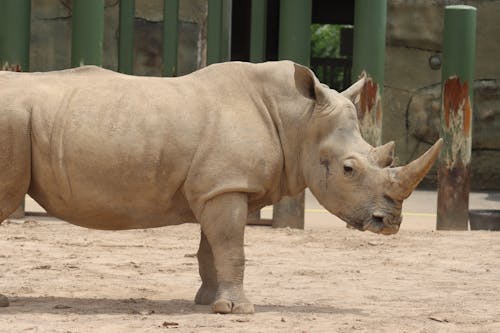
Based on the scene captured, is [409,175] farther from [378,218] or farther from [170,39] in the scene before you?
[170,39]

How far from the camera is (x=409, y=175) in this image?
708 centimetres

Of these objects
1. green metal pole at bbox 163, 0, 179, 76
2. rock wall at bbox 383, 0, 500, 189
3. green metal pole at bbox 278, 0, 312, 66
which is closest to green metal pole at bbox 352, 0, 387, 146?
green metal pole at bbox 278, 0, 312, 66

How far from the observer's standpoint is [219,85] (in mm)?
7484

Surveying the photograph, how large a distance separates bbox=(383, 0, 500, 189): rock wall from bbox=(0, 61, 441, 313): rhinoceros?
9581 mm

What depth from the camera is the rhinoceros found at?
23.4ft

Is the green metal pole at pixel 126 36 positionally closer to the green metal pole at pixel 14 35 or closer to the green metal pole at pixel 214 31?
the green metal pole at pixel 214 31

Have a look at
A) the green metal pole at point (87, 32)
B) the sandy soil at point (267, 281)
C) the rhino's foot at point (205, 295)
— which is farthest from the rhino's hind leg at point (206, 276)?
the green metal pole at point (87, 32)

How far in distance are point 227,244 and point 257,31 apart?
4.89m

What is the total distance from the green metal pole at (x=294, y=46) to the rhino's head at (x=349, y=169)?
13.2ft

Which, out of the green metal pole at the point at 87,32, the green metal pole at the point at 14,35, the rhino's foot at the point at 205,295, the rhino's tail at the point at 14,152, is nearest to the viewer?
the rhino's tail at the point at 14,152

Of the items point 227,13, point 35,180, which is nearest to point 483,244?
point 227,13

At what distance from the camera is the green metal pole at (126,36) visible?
11781 mm

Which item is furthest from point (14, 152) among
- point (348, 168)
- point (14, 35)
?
point (14, 35)

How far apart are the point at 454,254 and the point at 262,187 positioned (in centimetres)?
322
